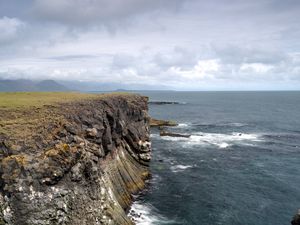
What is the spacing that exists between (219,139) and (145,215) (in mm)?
58791

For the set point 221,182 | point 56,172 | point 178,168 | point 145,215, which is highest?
point 56,172

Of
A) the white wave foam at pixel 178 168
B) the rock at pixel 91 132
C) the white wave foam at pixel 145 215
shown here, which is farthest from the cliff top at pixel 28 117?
the white wave foam at pixel 178 168

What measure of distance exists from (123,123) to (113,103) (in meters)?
4.59

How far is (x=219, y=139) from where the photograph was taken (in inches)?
3853

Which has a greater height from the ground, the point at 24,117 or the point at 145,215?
the point at 24,117

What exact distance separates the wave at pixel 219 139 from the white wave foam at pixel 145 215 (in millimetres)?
43483

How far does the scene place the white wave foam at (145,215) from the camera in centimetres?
4209

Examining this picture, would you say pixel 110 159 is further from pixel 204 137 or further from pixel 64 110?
pixel 204 137

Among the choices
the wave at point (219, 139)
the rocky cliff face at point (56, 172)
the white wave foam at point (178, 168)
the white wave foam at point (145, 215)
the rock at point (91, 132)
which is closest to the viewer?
the rocky cliff face at point (56, 172)

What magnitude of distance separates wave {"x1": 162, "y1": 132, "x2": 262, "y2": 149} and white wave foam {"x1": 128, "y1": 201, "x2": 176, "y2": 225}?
43.5 m

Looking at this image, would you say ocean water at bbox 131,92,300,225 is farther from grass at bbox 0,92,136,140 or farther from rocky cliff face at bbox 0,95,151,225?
grass at bbox 0,92,136,140

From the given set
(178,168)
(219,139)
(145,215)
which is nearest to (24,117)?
(145,215)

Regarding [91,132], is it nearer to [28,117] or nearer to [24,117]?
[28,117]

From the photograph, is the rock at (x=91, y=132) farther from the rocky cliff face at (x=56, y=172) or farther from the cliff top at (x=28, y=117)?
the cliff top at (x=28, y=117)
